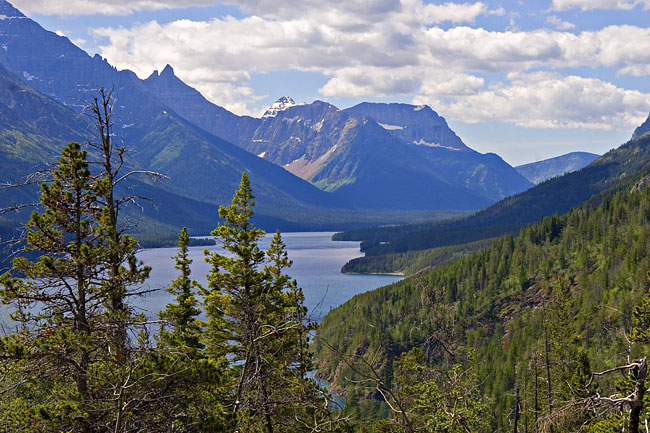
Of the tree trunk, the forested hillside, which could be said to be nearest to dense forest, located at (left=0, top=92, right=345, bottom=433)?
the tree trunk

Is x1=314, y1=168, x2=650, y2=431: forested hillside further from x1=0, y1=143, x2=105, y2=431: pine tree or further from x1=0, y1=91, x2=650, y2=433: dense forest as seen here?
x1=0, y1=143, x2=105, y2=431: pine tree

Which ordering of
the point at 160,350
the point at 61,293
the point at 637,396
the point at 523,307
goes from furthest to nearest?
the point at 523,307 → the point at 61,293 → the point at 160,350 → the point at 637,396

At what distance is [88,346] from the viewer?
17719 mm

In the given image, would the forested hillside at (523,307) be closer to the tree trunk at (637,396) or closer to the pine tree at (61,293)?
the pine tree at (61,293)

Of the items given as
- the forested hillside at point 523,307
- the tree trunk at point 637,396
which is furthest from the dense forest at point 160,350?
the forested hillside at point 523,307

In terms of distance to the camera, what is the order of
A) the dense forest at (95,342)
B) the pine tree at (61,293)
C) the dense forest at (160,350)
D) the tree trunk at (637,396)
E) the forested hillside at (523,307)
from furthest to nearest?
1. the forested hillside at (523,307)
2. the pine tree at (61,293)
3. the dense forest at (95,342)
4. the dense forest at (160,350)
5. the tree trunk at (637,396)

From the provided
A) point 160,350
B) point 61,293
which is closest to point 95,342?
point 61,293

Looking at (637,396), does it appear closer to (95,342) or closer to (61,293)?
(95,342)

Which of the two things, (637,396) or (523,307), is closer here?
(637,396)

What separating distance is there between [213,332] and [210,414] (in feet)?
58.6

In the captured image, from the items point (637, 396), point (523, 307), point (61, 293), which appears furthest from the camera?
point (523, 307)

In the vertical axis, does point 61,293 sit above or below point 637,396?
above

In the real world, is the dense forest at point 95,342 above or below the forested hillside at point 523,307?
above

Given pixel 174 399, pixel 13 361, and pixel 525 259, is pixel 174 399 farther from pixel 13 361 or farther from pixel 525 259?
pixel 525 259
